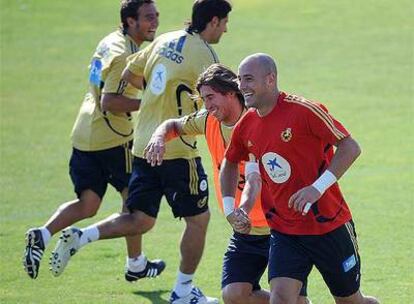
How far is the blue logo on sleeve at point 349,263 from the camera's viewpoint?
8117mm

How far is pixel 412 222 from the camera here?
13078mm

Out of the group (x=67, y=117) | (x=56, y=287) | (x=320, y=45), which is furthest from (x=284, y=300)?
(x=320, y=45)

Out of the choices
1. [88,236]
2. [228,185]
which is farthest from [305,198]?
[88,236]

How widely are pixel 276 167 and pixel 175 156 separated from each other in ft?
8.44

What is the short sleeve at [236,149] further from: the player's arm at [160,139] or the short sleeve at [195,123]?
the short sleeve at [195,123]

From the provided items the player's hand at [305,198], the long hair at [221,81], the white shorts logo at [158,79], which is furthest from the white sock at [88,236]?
the player's hand at [305,198]

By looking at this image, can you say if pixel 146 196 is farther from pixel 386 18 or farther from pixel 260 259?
pixel 386 18

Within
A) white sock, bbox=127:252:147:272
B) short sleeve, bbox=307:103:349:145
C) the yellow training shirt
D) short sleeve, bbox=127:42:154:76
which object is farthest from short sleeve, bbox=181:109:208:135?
white sock, bbox=127:252:147:272

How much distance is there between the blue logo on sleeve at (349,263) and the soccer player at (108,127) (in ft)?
11.1

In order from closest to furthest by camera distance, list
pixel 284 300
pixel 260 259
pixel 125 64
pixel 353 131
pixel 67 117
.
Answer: pixel 284 300, pixel 260 259, pixel 125 64, pixel 353 131, pixel 67 117

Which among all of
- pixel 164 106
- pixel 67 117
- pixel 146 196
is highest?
pixel 164 106

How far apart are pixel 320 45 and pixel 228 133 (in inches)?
653

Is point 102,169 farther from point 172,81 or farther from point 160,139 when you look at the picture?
point 160,139

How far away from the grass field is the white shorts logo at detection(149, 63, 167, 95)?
1.81 metres
